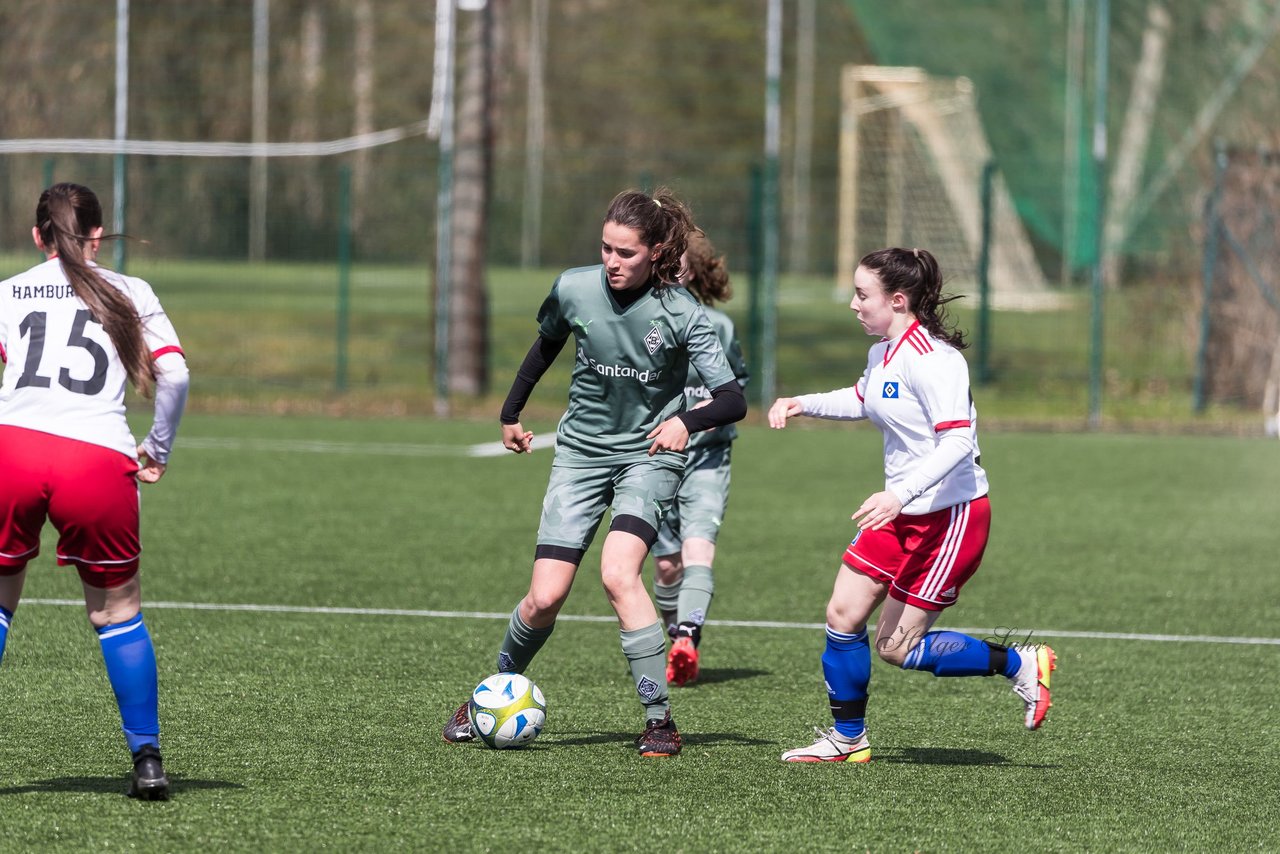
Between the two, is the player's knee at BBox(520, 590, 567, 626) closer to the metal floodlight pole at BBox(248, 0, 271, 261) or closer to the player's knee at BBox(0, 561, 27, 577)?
the player's knee at BBox(0, 561, 27, 577)

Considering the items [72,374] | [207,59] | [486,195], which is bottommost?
[72,374]

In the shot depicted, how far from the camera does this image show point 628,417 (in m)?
5.75

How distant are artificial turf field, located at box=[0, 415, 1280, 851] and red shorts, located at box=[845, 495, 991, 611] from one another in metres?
0.53

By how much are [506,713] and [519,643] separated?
0.33 meters

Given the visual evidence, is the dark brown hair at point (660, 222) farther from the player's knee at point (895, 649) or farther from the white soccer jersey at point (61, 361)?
the white soccer jersey at point (61, 361)

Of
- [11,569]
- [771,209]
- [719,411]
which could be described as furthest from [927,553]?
[771,209]

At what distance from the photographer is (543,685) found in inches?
263

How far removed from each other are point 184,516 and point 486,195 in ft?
29.0

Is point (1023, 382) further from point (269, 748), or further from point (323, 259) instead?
point (269, 748)

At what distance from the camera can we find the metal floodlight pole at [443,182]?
17141 millimetres

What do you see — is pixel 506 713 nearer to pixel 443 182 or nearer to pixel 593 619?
pixel 593 619

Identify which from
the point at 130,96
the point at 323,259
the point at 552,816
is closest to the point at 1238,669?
the point at 552,816

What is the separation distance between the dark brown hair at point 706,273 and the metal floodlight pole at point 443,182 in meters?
10.00

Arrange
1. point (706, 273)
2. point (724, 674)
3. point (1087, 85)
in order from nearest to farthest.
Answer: point (724, 674)
point (706, 273)
point (1087, 85)
